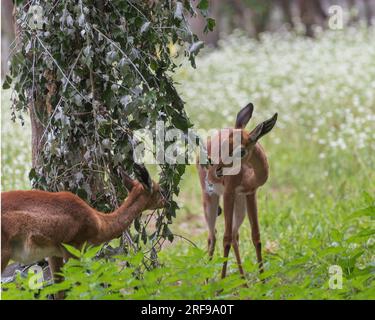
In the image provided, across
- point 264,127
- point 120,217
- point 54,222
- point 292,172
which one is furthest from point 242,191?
point 292,172

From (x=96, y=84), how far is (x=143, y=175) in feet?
3.21

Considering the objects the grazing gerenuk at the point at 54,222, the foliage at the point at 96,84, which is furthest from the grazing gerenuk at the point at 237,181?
the grazing gerenuk at the point at 54,222

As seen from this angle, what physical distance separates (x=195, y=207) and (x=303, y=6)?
12.2 m

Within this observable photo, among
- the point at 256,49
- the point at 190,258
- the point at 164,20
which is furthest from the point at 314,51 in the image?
the point at 190,258

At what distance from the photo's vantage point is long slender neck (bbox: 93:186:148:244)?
16.3ft

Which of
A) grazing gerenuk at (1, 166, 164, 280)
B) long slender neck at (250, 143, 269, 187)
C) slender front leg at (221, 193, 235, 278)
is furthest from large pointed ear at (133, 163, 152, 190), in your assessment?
long slender neck at (250, 143, 269, 187)

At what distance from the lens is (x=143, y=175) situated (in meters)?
4.95

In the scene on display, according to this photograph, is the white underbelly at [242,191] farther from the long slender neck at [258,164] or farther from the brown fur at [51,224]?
the brown fur at [51,224]

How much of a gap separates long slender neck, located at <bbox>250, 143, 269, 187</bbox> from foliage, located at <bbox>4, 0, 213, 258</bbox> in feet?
2.39

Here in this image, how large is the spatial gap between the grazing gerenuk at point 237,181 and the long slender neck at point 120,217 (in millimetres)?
1001

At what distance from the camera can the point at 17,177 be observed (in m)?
8.66

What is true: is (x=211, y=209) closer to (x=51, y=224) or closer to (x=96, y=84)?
(x=96, y=84)

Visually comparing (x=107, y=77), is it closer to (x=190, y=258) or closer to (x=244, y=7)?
(x=190, y=258)

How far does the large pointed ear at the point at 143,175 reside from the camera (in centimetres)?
491
